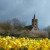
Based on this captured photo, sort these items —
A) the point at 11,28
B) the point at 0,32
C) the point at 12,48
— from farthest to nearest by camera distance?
the point at 11,28, the point at 0,32, the point at 12,48

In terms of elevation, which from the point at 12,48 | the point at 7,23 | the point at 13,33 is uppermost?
the point at 7,23

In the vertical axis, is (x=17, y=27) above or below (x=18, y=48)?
above

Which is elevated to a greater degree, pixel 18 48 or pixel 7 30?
pixel 7 30

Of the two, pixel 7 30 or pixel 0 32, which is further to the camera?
pixel 7 30

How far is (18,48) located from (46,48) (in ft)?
1.10

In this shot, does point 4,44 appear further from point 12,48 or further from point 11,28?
point 11,28

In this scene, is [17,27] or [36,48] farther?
[17,27]

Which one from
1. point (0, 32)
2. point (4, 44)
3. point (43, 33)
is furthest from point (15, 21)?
point (4, 44)

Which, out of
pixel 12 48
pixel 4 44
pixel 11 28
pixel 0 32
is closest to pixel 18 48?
pixel 12 48

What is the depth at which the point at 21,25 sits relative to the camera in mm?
22672

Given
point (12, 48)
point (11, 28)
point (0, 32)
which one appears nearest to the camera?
point (12, 48)

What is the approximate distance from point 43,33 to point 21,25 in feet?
11.7

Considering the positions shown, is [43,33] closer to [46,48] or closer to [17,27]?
[17,27]

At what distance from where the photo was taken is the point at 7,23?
20969mm
